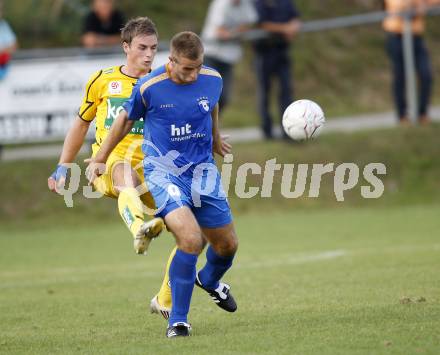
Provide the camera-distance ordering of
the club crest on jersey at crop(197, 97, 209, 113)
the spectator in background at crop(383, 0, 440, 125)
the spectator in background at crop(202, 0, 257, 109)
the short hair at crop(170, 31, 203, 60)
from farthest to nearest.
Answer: the spectator in background at crop(383, 0, 440, 125) → the spectator in background at crop(202, 0, 257, 109) → the club crest on jersey at crop(197, 97, 209, 113) → the short hair at crop(170, 31, 203, 60)

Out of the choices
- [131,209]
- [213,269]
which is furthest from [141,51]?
[213,269]

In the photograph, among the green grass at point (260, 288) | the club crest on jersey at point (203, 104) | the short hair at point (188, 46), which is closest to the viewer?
the green grass at point (260, 288)

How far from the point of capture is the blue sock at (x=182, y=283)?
7.21 metres

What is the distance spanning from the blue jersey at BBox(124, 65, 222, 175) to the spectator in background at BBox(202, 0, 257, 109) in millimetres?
8865

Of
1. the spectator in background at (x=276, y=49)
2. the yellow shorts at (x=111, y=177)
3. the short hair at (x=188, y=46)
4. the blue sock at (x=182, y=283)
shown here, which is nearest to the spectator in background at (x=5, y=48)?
the spectator in background at (x=276, y=49)

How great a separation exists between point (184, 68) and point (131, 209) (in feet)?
3.79

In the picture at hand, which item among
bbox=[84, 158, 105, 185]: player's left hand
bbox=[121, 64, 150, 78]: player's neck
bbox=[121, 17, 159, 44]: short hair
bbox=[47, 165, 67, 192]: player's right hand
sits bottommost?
bbox=[47, 165, 67, 192]: player's right hand

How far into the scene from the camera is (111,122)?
8.34 meters

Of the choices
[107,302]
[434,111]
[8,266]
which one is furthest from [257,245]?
[434,111]

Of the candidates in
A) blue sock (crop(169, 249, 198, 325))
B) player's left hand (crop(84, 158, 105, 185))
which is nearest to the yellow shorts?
player's left hand (crop(84, 158, 105, 185))

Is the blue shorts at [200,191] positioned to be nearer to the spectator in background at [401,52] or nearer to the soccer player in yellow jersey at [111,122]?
the soccer player in yellow jersey at [111,122]

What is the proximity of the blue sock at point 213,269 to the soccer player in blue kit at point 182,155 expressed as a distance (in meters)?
0.22

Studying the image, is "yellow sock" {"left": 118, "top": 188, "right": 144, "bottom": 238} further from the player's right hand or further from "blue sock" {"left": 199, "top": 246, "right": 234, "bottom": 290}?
"blue sock" {"left": 199, "top": 246, "right": 234, "bottom": 290}

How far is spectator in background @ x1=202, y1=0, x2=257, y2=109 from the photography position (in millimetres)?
16578
